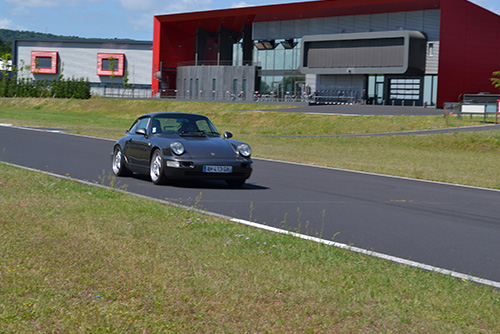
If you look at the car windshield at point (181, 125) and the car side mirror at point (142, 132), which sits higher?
the car windshield at point (181, 125)

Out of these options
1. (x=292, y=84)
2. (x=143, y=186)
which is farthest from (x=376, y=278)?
(x=292, y=84)

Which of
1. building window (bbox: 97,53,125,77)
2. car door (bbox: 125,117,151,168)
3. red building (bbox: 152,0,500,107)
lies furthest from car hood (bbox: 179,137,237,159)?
building window (bbox: 97,53,125,77)

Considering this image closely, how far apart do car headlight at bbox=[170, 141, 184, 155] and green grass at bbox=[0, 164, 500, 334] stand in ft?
15.1

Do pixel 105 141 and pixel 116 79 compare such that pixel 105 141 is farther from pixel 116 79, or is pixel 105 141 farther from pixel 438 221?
pixel 116 79

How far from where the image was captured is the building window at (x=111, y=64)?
9593cm

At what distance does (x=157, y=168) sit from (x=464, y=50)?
1834 inches

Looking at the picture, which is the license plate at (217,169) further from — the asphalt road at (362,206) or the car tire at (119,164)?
the car tire at (119,164)

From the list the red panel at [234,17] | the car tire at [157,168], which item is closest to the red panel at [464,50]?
the red panel at [234,17]

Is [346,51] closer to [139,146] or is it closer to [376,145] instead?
[376,145]

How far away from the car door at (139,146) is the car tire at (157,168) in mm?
226

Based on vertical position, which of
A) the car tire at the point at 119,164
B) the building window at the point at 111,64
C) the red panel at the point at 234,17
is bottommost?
the car tire at the point at 119,164

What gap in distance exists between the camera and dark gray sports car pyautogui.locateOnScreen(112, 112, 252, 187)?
39.4 feet

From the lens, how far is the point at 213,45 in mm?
79750

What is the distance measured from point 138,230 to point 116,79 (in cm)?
9337
